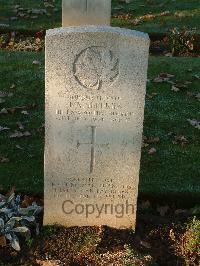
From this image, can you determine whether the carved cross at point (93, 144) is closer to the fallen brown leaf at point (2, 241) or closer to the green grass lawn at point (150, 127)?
the fallen brown leaf at point (2, 241)

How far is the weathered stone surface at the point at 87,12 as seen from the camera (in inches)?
392

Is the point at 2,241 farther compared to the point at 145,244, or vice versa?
the point at 145,244

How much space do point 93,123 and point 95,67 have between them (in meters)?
0.51

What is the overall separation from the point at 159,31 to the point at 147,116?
4.00 m

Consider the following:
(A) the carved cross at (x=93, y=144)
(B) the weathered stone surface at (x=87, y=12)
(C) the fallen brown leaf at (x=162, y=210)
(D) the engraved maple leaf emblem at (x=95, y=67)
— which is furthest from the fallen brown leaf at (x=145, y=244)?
(B) the weathered stone surface at (x=87, y=12)

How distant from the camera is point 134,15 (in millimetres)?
12430

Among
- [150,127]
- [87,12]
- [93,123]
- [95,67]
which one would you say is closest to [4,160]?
[93,123]

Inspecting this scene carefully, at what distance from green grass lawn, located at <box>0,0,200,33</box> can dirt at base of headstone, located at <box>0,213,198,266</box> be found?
263 inches

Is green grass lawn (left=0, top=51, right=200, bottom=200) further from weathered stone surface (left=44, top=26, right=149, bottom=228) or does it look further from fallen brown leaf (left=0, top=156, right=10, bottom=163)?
weathered stone surface (left=44, top=26, right=149, bottom=228)

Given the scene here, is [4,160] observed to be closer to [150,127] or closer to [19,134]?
[19,134]

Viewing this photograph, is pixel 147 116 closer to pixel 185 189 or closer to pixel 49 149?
pixel 185 189

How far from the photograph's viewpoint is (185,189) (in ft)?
19.5

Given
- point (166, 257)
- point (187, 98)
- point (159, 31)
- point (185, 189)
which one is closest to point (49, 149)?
point (166, 257)

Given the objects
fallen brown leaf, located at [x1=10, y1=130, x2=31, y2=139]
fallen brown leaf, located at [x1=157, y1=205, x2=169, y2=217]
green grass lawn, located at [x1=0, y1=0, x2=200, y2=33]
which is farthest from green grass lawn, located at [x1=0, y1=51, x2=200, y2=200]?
green grass lawn, located at [x1=0, y1=0, x2=200, y2=33]
